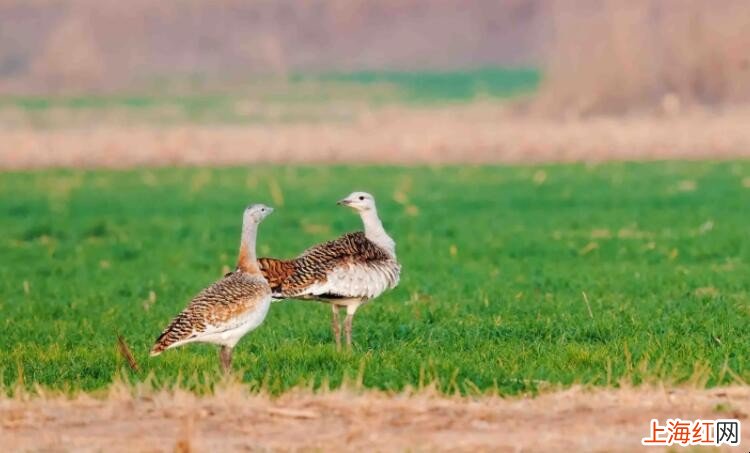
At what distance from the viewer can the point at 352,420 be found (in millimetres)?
9430

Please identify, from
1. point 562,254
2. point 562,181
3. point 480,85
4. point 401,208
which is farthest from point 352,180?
point 480,85

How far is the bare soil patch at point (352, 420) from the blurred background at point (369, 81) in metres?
31.0

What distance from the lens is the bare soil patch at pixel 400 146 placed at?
41334 millimetres

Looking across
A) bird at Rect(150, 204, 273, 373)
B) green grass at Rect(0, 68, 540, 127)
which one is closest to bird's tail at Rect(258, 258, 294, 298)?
bird at Rect(150, 204, 273, 373)

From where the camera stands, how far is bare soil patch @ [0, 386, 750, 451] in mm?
8984

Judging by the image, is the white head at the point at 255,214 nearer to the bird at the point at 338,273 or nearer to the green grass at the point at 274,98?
the bird at the point at 338,273

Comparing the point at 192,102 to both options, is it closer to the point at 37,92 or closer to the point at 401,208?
the point at 37,92

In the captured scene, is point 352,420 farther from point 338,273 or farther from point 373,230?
point 373,230

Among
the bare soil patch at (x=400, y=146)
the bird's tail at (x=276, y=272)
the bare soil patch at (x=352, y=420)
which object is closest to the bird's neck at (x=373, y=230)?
the bird's tail at (x=276, y=272)

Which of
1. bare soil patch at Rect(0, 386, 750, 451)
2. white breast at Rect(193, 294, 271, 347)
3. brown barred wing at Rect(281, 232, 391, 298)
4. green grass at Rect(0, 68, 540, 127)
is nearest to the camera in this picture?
bare soil patch at Rect(0, 386, 750, 451)

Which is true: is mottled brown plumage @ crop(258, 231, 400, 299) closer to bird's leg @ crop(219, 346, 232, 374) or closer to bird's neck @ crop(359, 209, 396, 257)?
bird's neck @ crop(359, 209, 396, 257)

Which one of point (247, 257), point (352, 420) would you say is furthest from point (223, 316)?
point (352, 420)

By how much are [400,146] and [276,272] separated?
31679 millimetres

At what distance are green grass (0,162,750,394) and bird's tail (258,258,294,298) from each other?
0.47 meters
